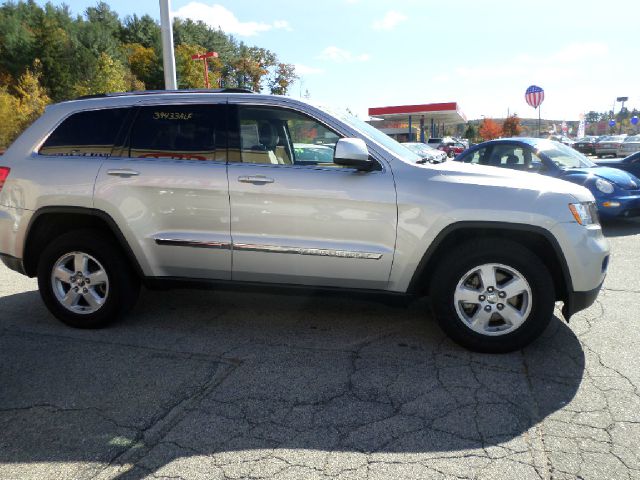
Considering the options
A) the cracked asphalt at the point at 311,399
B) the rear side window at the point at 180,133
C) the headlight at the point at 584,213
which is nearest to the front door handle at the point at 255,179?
the rear side window at the point at 180,133

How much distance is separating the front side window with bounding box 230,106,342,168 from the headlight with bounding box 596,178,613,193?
6.21 metres

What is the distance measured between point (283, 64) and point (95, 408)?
7216 centimetres

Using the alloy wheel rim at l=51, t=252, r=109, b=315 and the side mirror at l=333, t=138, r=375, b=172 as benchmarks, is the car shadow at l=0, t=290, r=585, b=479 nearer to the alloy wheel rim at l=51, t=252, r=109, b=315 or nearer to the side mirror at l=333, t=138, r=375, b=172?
the alloy wheel rim at l=51, t=252, r=109, b=315

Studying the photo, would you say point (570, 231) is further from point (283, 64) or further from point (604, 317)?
point (283, 64)

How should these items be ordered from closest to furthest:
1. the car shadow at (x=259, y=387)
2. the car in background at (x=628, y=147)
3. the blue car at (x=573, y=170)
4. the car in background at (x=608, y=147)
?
the car shadow at (x=259, y=387), the blue car at (x=573, y=170), the car in background at (x=628, y=147), the car in background at (x=608, y=147)

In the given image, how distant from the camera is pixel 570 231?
3.38 metres

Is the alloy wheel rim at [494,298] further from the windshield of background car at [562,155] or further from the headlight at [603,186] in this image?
the headlight at [603,186]

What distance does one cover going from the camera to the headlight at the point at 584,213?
342 cm

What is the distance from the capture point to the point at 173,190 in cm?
383

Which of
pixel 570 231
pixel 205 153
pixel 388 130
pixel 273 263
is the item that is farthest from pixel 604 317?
pixel 388 130

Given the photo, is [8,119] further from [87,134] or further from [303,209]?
[303,209]

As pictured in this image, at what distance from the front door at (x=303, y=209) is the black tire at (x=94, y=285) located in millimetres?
977

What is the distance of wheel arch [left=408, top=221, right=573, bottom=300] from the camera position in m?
3.42

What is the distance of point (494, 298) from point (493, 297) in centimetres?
1
